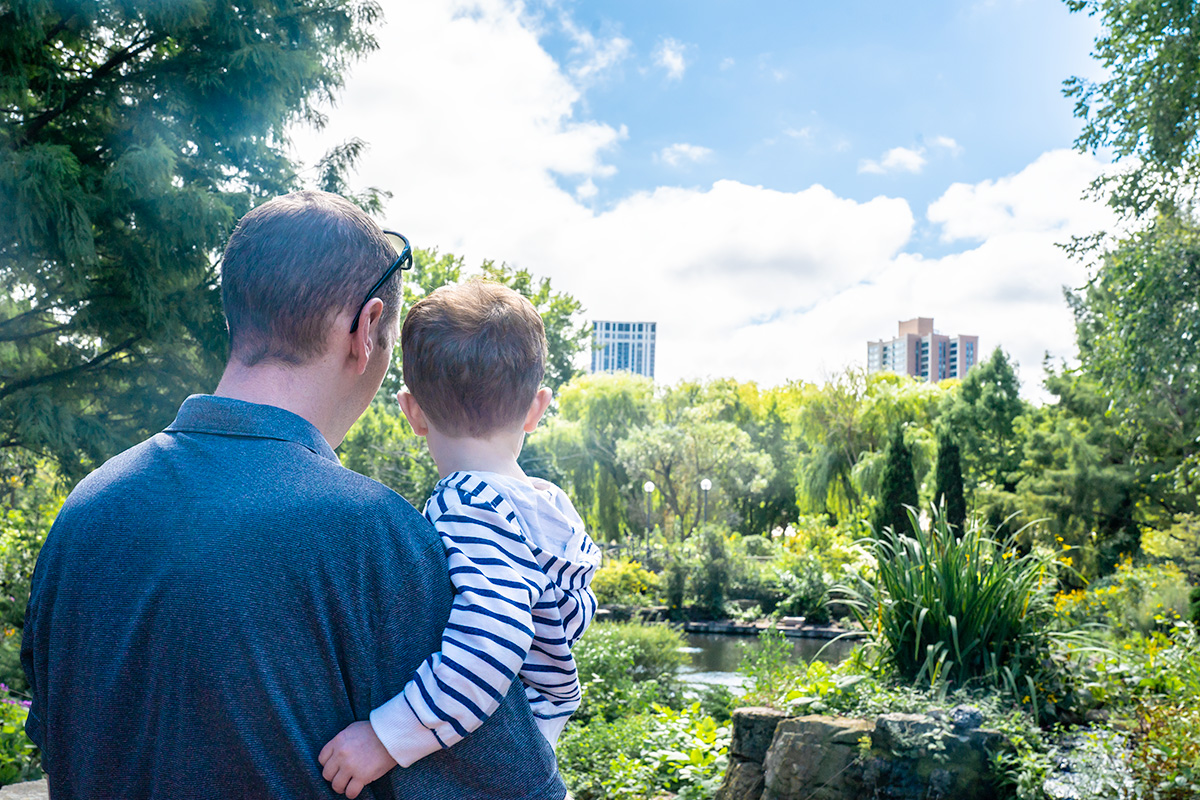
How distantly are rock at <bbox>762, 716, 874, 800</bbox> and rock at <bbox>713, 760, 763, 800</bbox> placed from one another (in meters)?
0.14

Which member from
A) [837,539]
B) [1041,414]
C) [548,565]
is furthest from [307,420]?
[1041,414]

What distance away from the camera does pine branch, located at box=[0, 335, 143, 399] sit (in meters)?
5.62

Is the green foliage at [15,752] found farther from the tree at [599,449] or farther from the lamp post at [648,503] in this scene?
the tree at [599,449]

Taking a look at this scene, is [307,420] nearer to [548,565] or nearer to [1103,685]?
[548,565]

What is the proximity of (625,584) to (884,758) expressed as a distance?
11221 millimetres

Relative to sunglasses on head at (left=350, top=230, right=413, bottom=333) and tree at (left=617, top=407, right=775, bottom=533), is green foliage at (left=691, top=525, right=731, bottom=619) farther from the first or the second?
sunglasses on head at (left=350, top=230, right=413, bottom=333)

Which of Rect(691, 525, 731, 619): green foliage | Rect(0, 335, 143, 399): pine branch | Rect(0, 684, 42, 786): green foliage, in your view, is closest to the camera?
Rect(0, 684, 42, 786): green foliage

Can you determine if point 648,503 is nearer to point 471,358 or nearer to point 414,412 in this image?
point 414,412

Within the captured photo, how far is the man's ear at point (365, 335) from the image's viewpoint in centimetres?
96

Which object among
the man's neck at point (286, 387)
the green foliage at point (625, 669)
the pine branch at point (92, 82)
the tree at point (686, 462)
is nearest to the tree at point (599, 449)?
the tree at point (686, 462)

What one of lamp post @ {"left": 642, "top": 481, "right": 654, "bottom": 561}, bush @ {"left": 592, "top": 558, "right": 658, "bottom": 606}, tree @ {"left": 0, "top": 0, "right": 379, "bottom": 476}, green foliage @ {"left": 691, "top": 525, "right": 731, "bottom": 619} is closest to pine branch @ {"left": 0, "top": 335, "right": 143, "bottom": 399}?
tree @ {"left": 0, "top": 0, "right": 379, "bottom": 476}

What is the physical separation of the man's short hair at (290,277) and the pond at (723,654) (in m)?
7.31

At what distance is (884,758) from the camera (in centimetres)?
364

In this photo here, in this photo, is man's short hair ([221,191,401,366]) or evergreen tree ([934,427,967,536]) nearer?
man's short hair ([221,191,401,366])
